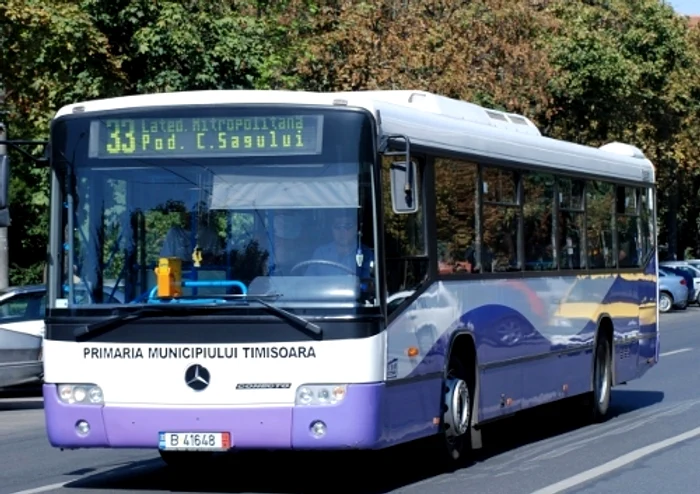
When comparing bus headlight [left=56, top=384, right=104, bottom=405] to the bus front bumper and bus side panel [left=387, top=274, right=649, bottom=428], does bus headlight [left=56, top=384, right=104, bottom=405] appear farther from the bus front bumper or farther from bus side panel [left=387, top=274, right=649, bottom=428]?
bus side panel [left=387, top=274, right=649, bottom=428]

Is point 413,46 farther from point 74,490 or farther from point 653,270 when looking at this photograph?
point 74,490

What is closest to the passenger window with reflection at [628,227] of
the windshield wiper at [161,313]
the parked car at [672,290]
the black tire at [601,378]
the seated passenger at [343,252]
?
the black tire at [601,378]

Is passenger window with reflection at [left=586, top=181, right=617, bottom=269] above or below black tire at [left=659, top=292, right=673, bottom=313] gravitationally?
above

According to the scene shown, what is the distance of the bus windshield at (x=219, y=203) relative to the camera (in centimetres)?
1034

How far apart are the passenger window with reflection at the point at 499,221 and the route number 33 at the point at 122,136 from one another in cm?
354

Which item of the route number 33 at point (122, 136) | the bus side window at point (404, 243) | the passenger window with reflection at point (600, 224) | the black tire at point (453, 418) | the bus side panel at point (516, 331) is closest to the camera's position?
the bus side window at point (404, 243)

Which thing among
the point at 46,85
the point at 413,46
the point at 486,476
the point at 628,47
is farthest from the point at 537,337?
the point at 628,47

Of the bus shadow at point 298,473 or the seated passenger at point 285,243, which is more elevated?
the seated passenger at point 285,243

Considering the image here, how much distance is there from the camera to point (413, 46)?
31109 mm

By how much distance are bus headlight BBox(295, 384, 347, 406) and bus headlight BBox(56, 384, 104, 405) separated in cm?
144

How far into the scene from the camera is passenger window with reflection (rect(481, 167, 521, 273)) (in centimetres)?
1310

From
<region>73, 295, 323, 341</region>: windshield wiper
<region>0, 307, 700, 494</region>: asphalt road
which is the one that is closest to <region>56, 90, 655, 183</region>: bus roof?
<region>73, 295, 323, 341</region>: windshield wiper

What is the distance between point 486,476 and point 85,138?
4075 mm

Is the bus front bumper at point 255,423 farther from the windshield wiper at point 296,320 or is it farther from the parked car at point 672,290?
the parked car at point 672,290
